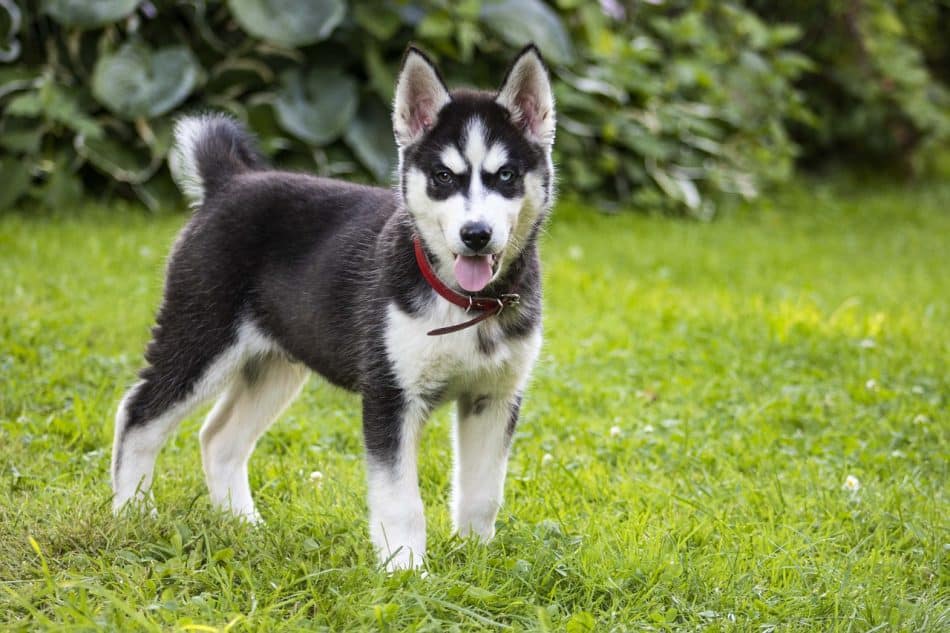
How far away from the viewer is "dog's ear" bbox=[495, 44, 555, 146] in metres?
3.57

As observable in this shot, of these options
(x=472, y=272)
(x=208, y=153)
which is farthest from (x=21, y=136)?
(x=472, y=272)

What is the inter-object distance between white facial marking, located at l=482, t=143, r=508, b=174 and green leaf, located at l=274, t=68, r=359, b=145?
5104mm

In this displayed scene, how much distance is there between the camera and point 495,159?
3449 millimetres

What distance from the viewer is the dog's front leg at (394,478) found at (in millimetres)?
3422

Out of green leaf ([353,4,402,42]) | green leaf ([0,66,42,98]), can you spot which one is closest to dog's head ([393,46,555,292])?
green leaf ([353,4,402,42])

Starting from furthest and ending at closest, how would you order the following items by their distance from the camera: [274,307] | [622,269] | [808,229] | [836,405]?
[808,229] → [622,269] → [836,405] → [274,307]

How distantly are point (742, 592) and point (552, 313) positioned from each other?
3423 millimetres

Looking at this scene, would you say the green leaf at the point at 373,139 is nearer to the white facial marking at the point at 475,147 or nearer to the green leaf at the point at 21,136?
the green leaf at the point at 21,136

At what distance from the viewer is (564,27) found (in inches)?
372

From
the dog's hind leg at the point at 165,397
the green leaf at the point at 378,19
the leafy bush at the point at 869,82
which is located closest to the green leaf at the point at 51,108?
the green leaf at the point at 378,19

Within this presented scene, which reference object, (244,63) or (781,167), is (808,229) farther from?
(244,63)

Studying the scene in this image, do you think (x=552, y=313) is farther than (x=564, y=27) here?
No

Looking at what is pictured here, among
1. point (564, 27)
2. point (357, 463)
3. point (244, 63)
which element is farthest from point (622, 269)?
point (357, 463)

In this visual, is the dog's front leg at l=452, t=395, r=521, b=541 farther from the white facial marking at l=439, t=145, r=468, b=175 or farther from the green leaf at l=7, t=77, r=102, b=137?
the green leaf at l=7, t=77, r=102, b=137
